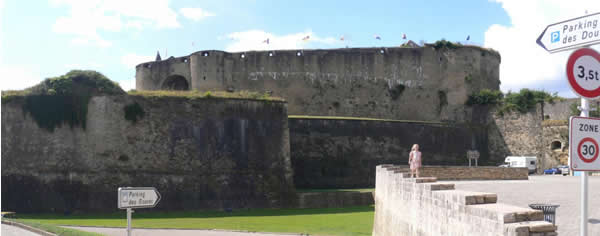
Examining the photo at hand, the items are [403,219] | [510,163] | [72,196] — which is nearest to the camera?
[403,219]

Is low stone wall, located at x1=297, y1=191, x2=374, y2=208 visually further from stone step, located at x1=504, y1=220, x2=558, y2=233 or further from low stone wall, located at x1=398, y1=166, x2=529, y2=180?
stone step, located at x1=504, y1=220, x2=558, y2=233

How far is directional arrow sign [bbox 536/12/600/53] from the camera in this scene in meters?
5.20

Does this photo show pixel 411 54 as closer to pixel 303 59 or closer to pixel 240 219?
pixel 303 59

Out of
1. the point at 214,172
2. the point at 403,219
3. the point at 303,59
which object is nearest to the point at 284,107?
the point at 214,172

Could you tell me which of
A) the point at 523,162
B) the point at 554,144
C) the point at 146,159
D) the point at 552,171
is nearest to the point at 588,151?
the point at 146,159

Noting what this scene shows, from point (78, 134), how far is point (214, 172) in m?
6.27

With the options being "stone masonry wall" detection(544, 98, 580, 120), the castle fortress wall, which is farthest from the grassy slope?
"stone masonry wall" detection(544, 98, 580, 120)

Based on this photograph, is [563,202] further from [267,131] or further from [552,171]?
[552,171]

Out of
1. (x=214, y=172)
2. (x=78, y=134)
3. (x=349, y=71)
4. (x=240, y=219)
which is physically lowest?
(x=240, y=219)

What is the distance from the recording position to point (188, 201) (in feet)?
82.1

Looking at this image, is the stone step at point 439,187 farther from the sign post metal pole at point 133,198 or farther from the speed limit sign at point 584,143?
the sign post metal pole at point 133,198

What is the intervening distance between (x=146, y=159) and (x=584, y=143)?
22456mm

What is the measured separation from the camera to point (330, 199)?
2614cm

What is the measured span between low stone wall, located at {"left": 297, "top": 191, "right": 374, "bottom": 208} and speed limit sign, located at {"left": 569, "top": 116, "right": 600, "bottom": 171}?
21442 millimetres
